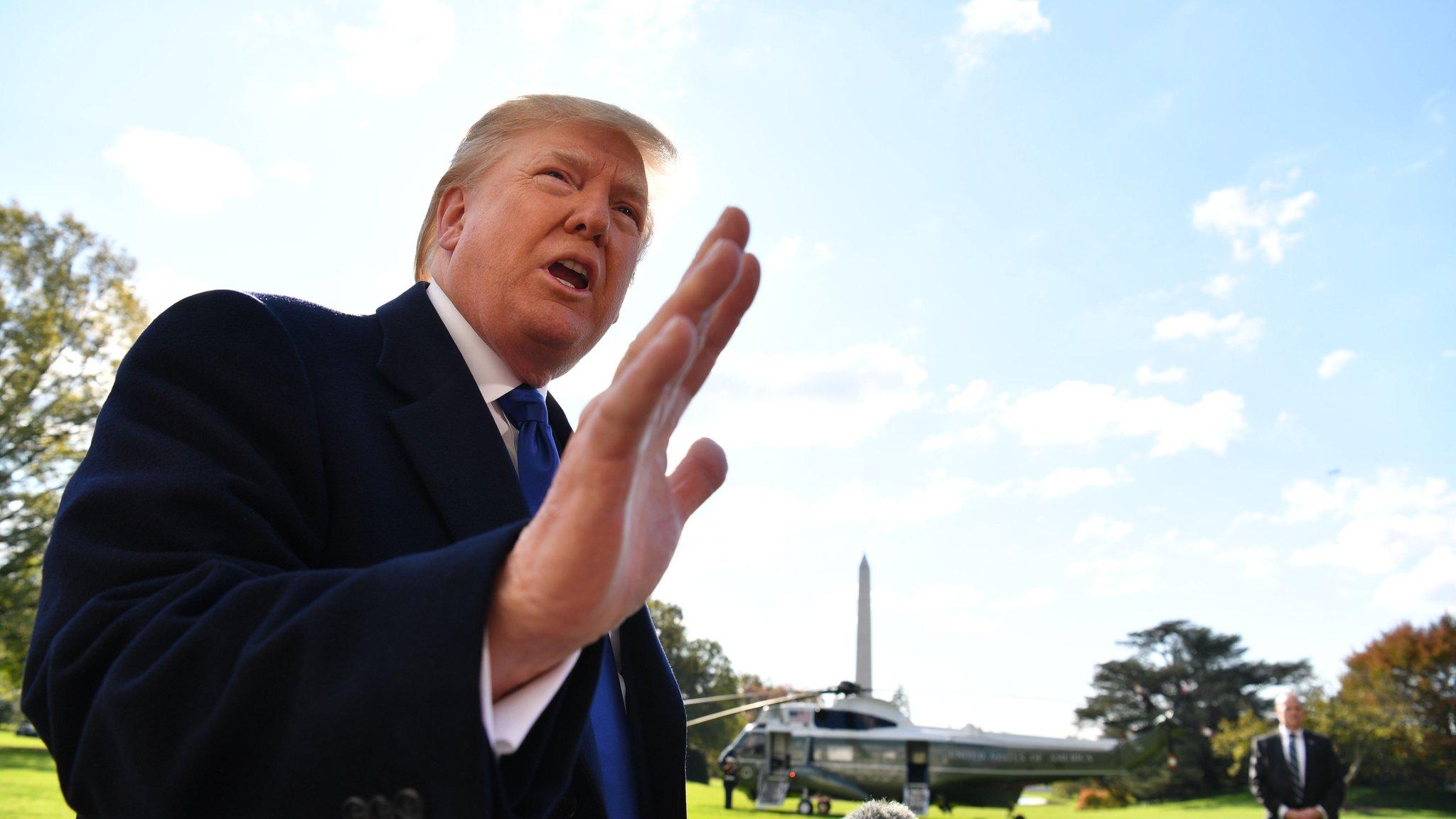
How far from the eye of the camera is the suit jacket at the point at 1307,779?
38.7ft

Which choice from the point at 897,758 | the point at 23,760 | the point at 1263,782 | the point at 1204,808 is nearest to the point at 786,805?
the point at 897,758

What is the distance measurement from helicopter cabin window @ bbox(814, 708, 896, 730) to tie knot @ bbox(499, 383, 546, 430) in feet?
113

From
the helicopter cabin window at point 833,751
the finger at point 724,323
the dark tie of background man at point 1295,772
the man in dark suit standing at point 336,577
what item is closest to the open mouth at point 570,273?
the man in dark suit standing at point 336,577

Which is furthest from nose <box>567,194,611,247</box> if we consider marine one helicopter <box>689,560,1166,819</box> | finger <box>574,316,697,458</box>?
marine one helicopter <box>689,560,1166,819</box>

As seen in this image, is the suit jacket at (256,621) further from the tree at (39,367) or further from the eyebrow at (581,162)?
the tree at (39,367)

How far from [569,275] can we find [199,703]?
4.27ft

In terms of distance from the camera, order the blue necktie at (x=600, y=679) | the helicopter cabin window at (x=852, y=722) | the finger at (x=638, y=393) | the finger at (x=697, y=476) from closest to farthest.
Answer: the finger at (x=638, y=393) < the finger at (x=697, y=476) < the blue necktie at (x=600, y=679) < the helicopter cabin window at (x=852, y=722)

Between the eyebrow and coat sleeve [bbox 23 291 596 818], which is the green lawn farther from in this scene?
coat sleeve [bbox 23 291 596 818]

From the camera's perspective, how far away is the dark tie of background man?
1179cm

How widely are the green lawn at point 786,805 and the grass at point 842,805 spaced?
2 centimetres

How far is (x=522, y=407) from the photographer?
1.86 metres

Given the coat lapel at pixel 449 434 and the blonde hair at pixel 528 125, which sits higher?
the blonde hair at pixel 528 125

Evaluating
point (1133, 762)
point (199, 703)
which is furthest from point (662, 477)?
point (1133, 762)

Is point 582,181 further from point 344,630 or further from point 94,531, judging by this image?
point 344,630
